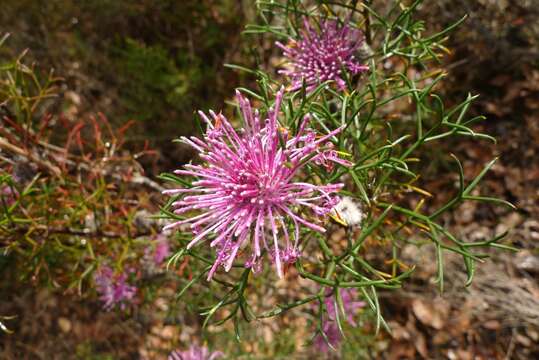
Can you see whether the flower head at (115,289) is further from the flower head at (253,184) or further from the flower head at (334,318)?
the flower head at (253,184)

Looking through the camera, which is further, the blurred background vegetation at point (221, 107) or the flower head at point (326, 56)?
the blurred background vegetation at point (221, 107)

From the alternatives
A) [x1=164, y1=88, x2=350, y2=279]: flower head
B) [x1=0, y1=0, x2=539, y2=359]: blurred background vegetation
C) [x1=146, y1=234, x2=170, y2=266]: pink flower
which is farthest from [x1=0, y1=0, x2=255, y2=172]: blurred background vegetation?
[x1=164, y1=88, x2=350, y2=279]: flower head

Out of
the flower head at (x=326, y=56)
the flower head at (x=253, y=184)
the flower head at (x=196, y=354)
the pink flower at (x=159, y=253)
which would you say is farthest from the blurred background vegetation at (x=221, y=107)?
the flower head at (x=253, y=184)

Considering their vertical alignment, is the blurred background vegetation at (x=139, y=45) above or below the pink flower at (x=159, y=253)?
above

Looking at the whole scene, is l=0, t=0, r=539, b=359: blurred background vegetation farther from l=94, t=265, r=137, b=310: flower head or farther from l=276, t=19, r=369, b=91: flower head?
l=276, t=19, r=369, b=91: flower head

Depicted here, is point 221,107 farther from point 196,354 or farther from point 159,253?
point 196,354

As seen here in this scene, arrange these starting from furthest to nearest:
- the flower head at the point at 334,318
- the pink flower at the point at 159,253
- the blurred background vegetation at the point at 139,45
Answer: the blurred background vegetation at the point at 139,45 < the pink flower at the point at 159,253 < the flower head at the point at 334,318
